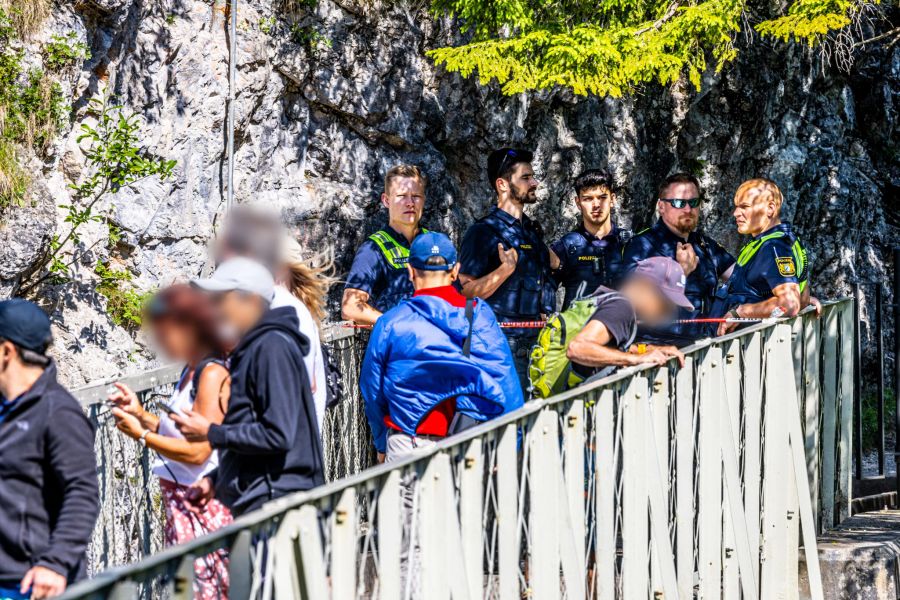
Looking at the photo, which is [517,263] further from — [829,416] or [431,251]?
[829,416]

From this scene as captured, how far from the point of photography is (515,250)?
6602 mm

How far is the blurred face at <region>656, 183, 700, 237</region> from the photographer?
6.55 m

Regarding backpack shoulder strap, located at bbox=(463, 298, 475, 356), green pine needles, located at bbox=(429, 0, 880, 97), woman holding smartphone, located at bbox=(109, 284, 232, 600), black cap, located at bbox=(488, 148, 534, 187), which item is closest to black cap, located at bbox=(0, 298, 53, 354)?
woman holding smartphone, located at bbox=(109, 284, 232, 600)

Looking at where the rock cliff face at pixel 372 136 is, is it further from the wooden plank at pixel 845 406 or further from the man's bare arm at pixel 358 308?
the wooden plank at pixel 845 406

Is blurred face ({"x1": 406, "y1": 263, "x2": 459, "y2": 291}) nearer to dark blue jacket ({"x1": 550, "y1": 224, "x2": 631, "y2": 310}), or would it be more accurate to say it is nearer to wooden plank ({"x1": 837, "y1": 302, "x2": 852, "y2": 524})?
dark blue jacket ({"x1": 550, "y1": 224, "x2": 631, "y2": 310})

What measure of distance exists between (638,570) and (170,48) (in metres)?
7.06

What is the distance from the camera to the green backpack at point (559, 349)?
16.5 ft

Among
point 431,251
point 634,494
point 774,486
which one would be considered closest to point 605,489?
point 634,494

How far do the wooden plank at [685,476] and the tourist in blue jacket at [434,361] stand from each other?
801 mm

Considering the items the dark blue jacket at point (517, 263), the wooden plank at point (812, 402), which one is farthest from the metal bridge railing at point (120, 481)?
the wooden plank at point (812, 402)

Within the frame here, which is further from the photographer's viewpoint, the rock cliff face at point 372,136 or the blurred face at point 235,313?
the rock cliff face at point 372,136

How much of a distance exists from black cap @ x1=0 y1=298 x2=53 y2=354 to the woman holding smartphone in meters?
0.33

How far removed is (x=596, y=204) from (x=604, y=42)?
1617mm

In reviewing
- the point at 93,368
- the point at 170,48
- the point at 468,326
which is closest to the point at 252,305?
the point at 468,326
